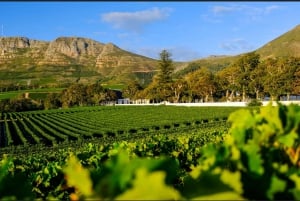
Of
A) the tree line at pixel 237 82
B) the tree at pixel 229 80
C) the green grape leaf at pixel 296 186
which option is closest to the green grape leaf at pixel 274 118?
the green grape leaf at pixel 296 186

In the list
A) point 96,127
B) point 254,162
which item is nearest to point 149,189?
point 254,162

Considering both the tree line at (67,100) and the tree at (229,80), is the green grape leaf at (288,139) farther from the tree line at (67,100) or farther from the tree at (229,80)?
the tree line at (67,100)

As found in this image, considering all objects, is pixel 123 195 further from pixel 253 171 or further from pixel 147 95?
pixel 147 95

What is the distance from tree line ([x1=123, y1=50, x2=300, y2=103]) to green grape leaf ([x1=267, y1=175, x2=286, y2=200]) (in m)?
97.6

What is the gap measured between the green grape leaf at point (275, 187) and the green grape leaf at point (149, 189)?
762 millimetres

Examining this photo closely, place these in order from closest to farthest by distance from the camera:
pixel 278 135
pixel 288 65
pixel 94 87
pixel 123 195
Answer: pixel 123 195 < pixel 278 135 < pixel 288 65 < pixel 94 87

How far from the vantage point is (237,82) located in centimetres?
13725

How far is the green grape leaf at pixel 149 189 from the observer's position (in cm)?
168

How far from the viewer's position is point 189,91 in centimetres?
15900

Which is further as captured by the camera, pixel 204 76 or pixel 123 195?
pixel 204 76

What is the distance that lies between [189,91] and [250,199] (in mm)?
157098

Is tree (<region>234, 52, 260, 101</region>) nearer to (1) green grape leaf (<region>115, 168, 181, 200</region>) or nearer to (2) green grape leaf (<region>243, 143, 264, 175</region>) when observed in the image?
(2) green grape leaf (<region>243, 143, 264, 175</region>)

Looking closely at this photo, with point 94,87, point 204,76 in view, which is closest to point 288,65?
point 204,76

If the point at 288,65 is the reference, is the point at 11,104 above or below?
below
